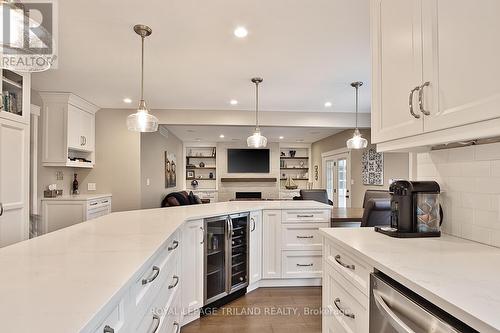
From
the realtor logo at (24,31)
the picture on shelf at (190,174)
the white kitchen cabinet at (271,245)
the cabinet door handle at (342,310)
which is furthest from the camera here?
the picture on shelf at (190,174)

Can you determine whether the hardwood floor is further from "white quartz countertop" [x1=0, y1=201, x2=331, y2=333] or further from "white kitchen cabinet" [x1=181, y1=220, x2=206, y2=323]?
"white quartz countertop" [x1=0, y1=201, x2=331, y2=333]

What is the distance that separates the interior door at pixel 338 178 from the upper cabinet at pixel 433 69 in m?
5.60

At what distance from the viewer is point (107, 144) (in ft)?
16.5

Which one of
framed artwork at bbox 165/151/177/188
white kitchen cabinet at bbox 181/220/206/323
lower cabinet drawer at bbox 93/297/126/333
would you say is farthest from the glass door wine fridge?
framed artwork at bbox 165/151/177/188

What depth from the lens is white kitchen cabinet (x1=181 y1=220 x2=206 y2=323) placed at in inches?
91.4

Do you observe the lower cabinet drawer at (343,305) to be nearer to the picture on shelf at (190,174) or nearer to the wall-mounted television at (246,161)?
the wall-mounted television at (246,161)

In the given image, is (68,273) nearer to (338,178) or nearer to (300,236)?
(300,236)

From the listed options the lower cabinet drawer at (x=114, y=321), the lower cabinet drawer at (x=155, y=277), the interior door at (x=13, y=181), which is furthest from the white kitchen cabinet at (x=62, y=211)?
the lower cabinet drawer at (x=114, y=321)

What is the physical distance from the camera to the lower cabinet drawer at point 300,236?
130 inches

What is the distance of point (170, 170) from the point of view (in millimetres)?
7254

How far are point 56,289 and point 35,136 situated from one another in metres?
4.17

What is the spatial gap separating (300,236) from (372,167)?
324cm

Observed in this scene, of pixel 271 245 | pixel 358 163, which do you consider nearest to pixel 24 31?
pixel 271 245

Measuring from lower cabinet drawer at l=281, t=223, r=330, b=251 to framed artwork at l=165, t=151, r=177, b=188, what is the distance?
4275 millimetres
